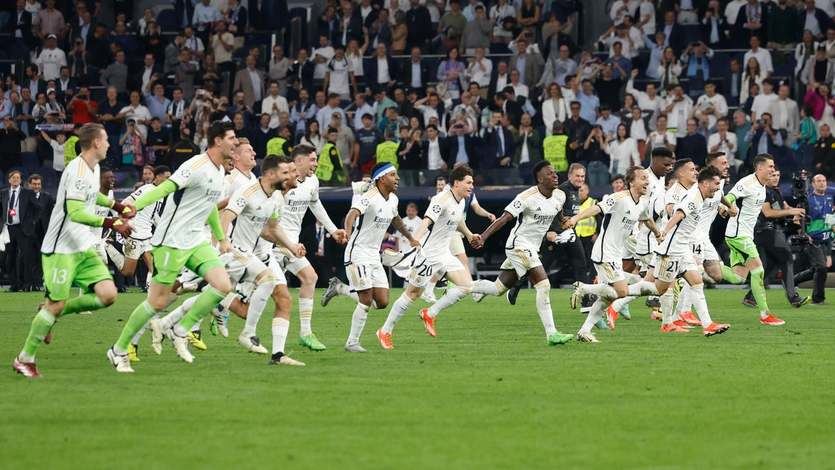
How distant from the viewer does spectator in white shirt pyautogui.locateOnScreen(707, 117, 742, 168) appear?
2958 cm

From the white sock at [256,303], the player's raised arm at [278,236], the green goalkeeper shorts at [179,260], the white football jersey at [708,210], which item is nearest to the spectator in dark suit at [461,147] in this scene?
the white football jersey at [708,210]

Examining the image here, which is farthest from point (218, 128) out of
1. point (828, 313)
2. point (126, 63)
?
point (126, 63)

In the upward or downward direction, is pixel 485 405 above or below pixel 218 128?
below

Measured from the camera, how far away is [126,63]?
3625 centimetres

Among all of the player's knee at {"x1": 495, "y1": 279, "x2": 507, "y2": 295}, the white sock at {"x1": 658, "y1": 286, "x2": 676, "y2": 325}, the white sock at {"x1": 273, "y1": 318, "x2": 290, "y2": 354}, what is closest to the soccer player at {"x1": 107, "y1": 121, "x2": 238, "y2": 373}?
the white sock at {"x1": 273, "y1": 318, "x2": 290, "y2": 354}

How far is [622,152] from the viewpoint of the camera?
29.8 metres

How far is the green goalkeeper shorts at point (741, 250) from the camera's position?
70.0 ft

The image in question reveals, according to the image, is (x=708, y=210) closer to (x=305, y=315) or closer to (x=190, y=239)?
(x=305, y=315)

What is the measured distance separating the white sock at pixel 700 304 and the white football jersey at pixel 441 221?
3.02 meters

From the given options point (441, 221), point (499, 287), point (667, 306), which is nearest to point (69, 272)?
point (441, 221)

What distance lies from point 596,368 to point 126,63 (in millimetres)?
24196

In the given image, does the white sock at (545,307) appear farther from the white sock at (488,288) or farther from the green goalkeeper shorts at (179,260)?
the green goalkeeper shorts at (179,260)

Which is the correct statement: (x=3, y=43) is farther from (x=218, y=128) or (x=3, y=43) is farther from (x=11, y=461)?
(x=11, y=461)

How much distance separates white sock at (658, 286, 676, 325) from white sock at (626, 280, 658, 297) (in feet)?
1.32
